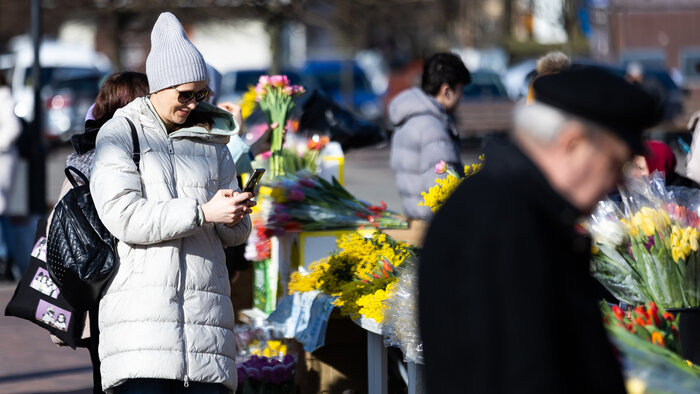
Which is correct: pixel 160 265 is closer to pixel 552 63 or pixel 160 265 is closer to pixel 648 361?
pixel 648 361

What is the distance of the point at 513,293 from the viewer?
1.99 meters

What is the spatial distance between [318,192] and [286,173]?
347 mm

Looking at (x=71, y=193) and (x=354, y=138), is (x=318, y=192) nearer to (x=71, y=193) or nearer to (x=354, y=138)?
(x=354, y=138)

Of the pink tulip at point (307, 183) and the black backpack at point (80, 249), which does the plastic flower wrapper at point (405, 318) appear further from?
Result: the pink tulip at point (307, 183)

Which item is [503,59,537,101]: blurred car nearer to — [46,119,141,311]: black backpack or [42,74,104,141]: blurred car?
[42,74,104,141]: blurred car

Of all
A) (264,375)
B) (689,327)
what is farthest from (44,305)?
(689,327)

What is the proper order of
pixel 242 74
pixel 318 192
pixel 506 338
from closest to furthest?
pixel 506 338 < pixel 318 192 < pixel 242 74

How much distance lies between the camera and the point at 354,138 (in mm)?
7445

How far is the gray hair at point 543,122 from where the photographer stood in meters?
2.05

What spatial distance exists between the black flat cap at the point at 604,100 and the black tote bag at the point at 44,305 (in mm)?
2486

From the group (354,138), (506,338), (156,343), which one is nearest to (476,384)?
(506,338)

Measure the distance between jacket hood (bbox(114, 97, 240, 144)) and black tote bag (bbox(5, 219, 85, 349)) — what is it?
783 mm

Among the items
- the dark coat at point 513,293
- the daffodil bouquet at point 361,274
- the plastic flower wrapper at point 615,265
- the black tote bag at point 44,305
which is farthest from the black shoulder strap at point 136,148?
the dark coat at point 513,293

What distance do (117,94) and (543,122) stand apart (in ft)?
8.33
